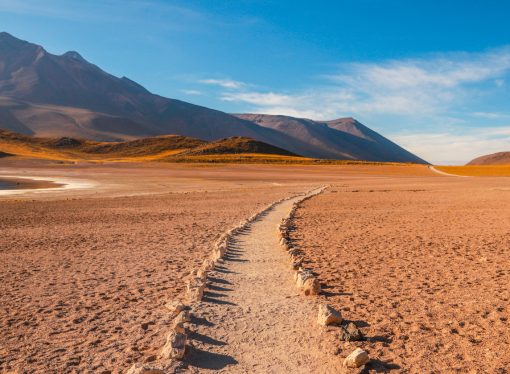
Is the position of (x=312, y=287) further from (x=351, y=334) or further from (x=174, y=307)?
(x=174, y=307)

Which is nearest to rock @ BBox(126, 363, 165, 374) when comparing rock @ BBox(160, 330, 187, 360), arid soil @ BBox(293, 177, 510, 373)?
rock @ BBox(160, 330, 187, 360)

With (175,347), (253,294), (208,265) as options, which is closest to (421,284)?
(253,294)

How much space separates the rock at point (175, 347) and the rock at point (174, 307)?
4.47 feet

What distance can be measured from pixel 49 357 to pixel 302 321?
3.28 meters

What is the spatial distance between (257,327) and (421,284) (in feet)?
12.0

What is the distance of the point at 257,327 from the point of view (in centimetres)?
632

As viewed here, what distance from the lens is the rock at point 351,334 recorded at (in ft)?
19.0

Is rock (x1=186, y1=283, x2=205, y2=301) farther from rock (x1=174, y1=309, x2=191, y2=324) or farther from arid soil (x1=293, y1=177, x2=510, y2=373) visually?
arid soil (x1=293, y1=177, x2=510, y2=373)

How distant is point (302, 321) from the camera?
6.50 meters

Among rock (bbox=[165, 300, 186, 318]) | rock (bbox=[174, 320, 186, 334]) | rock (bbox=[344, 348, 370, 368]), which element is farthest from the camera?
rock (bbox=[165, 300, 186, 318])

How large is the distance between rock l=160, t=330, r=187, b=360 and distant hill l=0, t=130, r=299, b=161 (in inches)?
4054

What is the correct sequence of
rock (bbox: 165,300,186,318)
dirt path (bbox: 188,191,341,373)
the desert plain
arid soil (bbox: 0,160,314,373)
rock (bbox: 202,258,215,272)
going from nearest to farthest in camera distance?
dirt path (bbox: 188,191,341,373), the desert plain, arid soil (bbox: 0,160,314,373), rock (bbox: 165,300,186,318), rock (bbox: 202,258,215,272)

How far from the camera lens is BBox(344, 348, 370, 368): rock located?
5039 millimetres

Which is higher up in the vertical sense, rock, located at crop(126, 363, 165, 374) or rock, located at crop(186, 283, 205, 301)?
rock, located at crop(126, 363, 165, 374)
